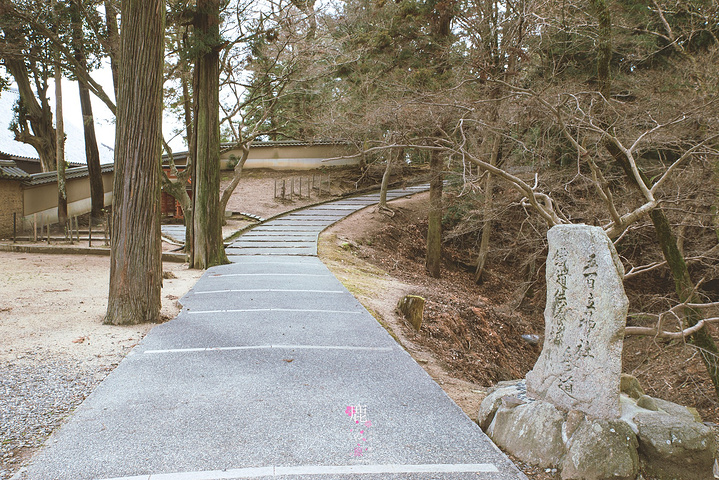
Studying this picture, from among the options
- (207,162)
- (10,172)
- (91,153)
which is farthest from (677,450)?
(10,172)

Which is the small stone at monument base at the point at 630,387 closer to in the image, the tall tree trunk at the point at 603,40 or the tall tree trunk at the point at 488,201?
the tall tree trunk at the point at 603,40

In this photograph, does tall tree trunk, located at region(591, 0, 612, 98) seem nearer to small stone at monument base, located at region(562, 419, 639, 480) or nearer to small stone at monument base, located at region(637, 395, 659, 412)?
small stone at monument base, located at region(637, 395, 659, 412)

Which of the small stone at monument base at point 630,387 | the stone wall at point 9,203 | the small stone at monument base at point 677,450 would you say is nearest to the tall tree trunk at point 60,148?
the stone wall at point 9,203

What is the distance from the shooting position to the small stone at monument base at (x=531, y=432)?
3588mm

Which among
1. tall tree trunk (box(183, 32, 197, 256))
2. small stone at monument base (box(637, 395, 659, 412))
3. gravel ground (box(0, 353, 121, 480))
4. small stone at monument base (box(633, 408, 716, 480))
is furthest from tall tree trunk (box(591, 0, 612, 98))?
tall tree trunk (box(183, 32, 197, 256))

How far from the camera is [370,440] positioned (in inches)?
143

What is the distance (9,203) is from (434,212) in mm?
14988

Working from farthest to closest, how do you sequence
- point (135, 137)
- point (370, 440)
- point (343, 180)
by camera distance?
point (343, 180), point (135, 137), point (370, 440)

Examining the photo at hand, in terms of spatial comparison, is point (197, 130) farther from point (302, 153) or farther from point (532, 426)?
point (302, 153)

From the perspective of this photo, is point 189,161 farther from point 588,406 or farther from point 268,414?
point 588,406

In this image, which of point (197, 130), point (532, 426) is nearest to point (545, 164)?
point (197, 130)

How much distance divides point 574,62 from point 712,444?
12.5m

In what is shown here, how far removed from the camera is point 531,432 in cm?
371

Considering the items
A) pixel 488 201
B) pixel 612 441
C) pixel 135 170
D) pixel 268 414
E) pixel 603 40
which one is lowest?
pixel 268 414
